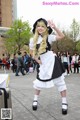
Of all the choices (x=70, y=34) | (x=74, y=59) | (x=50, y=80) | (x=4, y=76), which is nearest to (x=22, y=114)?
(x=50, y=80)

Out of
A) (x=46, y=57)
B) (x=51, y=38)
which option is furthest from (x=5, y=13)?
(x=46, y=57)

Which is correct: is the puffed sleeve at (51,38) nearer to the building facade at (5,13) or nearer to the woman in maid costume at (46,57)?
the woman in maid costume at (46,57)

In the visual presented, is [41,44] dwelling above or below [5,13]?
below

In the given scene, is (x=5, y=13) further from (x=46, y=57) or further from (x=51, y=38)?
(x=46, y=57)

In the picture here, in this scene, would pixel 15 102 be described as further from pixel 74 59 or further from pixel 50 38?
pixel 74 59

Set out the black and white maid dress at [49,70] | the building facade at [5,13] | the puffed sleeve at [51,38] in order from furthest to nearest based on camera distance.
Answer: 1. the building facade at [5,13]
2. the puffed sleeve at [51,38]
3. the black and white maid dress at [49,70]

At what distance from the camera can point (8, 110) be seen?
12.0 feet

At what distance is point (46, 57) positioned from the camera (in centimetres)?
621

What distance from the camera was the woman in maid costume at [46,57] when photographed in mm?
6160

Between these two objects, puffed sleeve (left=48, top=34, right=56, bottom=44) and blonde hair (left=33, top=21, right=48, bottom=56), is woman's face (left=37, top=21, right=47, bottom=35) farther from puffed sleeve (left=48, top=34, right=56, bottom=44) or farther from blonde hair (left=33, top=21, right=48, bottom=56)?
puffed sleeve (left=48, top=34, right=56, bottom=44)

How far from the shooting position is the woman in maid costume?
20.2 ft

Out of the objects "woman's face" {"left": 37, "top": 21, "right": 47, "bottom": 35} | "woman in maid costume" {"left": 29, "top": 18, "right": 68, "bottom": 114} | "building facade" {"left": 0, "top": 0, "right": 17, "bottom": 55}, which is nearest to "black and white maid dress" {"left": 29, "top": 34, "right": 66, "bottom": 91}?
"woman in maid costume" {"left": 29, "top": 18, "right": 68, "bottom": 114}

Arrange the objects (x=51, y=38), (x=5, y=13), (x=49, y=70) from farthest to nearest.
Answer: (x=5, y=13) → (x=51, y=38) → (x=49, y=70)

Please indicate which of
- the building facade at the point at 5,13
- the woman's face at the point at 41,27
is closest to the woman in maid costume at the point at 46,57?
the woman's face at the point at 41,27
